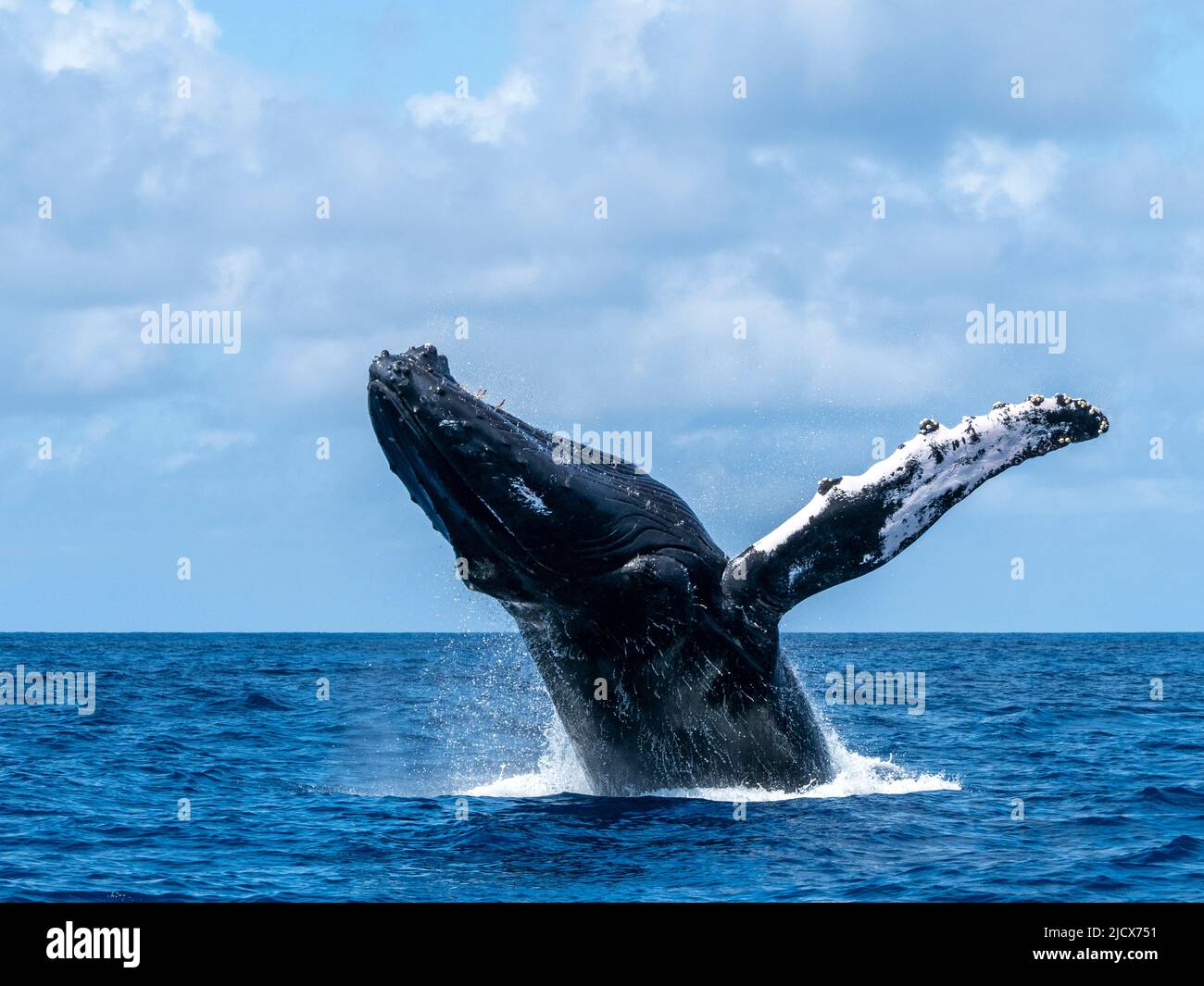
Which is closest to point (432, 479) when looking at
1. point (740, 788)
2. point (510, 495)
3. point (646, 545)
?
point (510, 495)

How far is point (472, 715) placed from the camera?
2497cm

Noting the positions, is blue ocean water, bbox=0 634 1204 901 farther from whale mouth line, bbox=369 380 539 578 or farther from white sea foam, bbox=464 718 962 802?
whale mouth line, bbox=369 380 539 578

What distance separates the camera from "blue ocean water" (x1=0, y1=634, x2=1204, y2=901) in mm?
8992

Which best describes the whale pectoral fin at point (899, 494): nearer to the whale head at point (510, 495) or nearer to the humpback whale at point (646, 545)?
the humpback whale at point (646, 545)

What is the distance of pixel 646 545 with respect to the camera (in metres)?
9.60

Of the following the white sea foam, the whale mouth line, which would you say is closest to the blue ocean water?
the white sea foam

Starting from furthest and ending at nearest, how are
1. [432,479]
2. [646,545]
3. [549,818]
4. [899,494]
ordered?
1. [549,818]
2. [646,545]
3. [899,494]
4. [432,479]

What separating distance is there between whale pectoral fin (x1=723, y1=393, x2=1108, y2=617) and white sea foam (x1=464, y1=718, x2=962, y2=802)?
1.68m

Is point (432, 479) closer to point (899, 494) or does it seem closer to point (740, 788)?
point (899, 494)

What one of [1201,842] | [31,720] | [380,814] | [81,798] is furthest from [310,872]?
[31,720]

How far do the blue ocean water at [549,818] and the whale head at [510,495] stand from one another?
179cm

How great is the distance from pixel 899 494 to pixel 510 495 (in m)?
2.50
